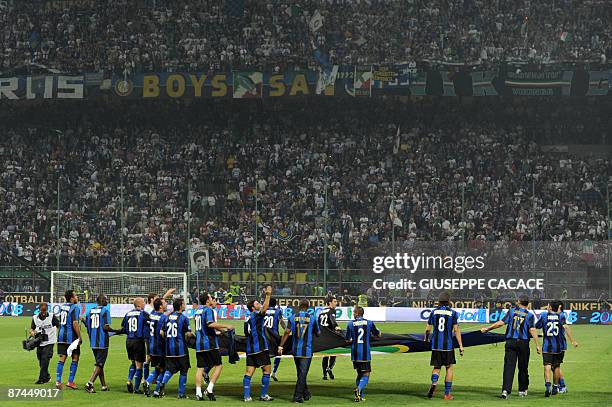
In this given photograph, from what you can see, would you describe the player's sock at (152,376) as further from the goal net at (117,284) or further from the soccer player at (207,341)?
the goal net at (117,284)

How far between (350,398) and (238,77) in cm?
3831

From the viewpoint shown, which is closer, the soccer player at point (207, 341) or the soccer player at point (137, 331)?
the soccer player at point (207, 341)

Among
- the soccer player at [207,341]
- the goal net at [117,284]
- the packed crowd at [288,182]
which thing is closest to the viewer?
the soccer player at [207,341]

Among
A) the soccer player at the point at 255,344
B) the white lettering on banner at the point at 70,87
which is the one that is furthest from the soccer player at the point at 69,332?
the white lettering on banner at the point at 70,87

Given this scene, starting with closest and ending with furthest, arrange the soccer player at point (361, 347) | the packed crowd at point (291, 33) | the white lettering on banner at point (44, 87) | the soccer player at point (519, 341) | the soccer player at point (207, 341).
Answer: the soccer player at point (207, 341) → the soccer player at point (361, 347) → the soccer player at point (519, 341) → the packed crowd at point (291, 33) → the white lettering on banner at point (44, 87)

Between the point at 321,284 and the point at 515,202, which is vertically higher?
the point at 515,202

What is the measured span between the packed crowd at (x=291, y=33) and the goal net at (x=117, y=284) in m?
16.9

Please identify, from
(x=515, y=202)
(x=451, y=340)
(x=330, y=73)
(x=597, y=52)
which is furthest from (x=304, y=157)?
(x=451, y=340)

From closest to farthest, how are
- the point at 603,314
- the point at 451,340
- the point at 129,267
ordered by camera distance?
the point at 451,340 → the point at 603,314 → the point at 129,267

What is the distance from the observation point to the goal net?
46500 mm

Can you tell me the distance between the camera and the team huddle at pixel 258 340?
22281 mm

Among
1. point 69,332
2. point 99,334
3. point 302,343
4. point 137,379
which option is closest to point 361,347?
point 302,343

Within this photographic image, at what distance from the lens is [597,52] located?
193 feet

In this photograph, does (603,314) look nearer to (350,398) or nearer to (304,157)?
(304,157)
